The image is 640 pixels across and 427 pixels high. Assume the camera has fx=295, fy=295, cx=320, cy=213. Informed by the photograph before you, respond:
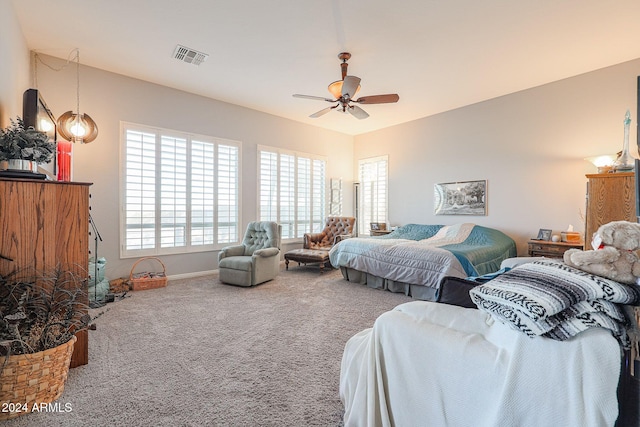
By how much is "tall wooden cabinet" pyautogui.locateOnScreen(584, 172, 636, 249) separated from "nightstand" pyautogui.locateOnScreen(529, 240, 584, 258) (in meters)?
1.13

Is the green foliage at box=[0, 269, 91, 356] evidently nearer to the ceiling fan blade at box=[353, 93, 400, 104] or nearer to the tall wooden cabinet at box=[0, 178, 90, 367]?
the tall wooden cabinet at box=[0, 178, 90, 367]

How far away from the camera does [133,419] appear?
1.63m

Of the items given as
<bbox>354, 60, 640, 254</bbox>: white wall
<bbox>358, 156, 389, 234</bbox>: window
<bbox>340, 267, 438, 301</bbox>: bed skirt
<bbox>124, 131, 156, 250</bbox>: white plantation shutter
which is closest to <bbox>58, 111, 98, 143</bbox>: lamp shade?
<bbox>124, 131, 156, 250</bbox>: white plantation shutter

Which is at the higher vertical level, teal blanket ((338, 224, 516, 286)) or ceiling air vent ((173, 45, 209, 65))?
ceiling air vent ((173, 45, 209, 65))

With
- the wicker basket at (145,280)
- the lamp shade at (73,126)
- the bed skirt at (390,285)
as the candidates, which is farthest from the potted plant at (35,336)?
the bed skirt at (390,285)

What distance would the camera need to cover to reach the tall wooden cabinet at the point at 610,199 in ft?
9.07

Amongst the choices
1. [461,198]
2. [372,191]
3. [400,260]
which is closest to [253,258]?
[400,260]

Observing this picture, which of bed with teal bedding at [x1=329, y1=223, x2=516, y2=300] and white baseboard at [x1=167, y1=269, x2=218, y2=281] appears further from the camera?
white baseboard at [x1=167, y1=269, x2=218, y2=281]

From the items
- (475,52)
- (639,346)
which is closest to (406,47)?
(475,52)

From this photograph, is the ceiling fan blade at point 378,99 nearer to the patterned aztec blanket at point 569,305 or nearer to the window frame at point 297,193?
the window frame at point 297,193

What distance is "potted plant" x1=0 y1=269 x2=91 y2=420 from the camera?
1.62 meters

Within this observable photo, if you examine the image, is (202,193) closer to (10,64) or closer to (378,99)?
(10,64)

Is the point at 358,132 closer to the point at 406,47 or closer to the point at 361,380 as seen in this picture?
the point at 406,47

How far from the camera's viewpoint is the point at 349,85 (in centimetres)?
332
